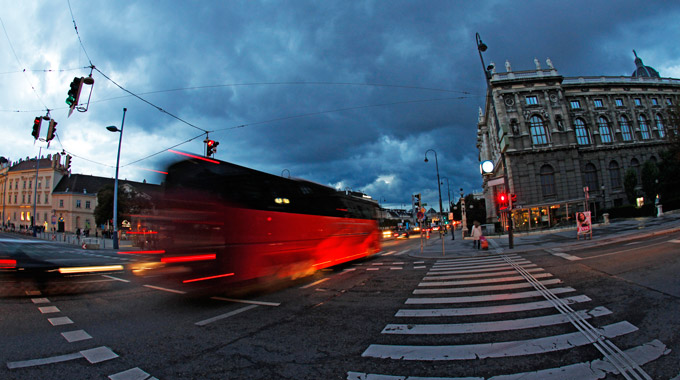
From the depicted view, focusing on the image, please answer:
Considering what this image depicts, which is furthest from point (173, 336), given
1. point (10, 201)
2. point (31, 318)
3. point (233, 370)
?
point (10, 201)

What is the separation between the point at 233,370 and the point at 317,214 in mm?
6912

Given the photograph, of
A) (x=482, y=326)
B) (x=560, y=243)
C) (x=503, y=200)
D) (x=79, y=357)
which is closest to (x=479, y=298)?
(x=482, y=326)

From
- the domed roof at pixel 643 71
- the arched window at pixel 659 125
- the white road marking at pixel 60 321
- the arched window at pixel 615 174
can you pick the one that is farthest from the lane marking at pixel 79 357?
the domed roof at pixel 643 71

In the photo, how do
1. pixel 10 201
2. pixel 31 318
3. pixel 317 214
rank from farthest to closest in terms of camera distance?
1. pixel 10 201
2. pixel 317 214
3. pixel 31 318

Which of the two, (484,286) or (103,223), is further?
(103,223)

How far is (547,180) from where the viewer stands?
145 feet

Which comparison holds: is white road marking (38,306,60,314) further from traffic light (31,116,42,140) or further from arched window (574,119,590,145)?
arched window (574,119,590,145)

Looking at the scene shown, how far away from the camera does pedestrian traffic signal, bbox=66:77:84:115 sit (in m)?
10.0

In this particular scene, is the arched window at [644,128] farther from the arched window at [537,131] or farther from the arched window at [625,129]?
the arched window at [537,131]

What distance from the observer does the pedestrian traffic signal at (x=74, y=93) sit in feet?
32.9

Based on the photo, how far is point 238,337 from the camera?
4.13m

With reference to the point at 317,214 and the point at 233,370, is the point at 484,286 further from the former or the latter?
the point at 233,370

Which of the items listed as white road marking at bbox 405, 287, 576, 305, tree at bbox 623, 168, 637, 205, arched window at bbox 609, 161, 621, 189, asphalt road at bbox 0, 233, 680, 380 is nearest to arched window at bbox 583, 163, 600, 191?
arched window at bbox 609, 161, 621, 189

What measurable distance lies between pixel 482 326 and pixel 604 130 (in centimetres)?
6301
